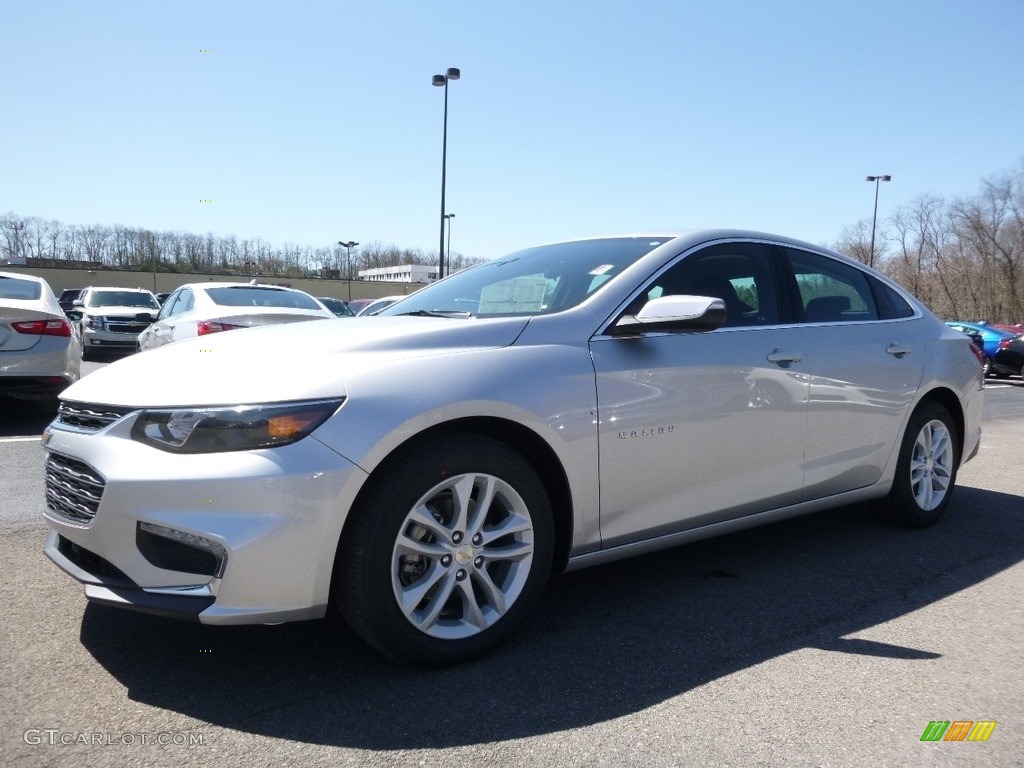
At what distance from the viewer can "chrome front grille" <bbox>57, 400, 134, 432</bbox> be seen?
265cm

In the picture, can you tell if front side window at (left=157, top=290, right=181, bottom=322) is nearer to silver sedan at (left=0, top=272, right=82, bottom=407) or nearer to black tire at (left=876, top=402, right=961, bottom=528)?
silver sedan at (left=0, top=272, right=82, bottom=407)

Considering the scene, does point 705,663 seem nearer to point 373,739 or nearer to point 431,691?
point 431,691

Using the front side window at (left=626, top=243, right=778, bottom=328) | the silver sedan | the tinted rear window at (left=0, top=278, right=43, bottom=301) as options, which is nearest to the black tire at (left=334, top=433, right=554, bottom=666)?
the front side window at (left=626, top=243, right=778, bottom=328)

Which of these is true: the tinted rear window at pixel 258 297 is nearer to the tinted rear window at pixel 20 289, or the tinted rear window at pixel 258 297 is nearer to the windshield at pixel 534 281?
the tinted rear window at pixel 20 289

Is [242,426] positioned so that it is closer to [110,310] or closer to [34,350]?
[34,350]

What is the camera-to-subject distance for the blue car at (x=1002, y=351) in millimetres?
18703

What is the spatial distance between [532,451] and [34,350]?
605 cm

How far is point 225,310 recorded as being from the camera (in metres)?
8.25

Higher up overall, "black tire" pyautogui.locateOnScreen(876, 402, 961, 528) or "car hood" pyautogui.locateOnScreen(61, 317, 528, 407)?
"car hood" pyautogui.locateOnScreen(61, 317, 528, 407)

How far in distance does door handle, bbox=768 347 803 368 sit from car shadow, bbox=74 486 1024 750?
979mm

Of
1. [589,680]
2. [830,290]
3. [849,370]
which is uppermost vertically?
[830,290]

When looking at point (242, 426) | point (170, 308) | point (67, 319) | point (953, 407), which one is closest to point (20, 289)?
point (67, 319)

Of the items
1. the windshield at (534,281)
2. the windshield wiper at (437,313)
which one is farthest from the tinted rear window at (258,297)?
the windshield wiper at (437,313)

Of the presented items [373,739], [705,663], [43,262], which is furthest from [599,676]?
[43,262]
